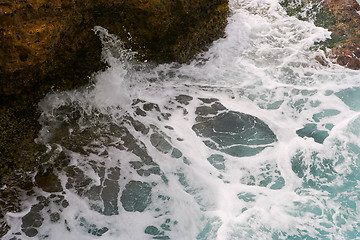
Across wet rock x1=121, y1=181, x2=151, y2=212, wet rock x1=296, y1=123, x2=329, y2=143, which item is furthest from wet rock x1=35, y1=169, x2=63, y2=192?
wet rock x1=296, y1=123, x2=329, y2=143

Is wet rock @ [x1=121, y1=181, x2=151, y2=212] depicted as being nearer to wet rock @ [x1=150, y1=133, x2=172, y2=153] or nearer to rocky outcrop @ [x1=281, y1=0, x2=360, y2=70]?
wet rock @ [x1=150, y1=133, x2=172, y2=153]

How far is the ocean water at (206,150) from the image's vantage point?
5.93 metres

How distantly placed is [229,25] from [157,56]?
254 cm

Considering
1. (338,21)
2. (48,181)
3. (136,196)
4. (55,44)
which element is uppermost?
(55,44)

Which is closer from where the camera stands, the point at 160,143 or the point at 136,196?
the point at 136,196

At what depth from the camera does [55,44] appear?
20.9 ft

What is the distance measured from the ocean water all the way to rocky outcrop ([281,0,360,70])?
42cm

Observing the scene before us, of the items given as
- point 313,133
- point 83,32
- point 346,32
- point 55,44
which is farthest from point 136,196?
point 346,32

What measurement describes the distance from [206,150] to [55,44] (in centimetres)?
375

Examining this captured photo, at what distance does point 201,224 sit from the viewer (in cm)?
588

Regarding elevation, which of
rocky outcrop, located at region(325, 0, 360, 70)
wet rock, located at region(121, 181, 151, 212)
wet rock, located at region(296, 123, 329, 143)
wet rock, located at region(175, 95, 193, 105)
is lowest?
wet rock, located at region(121, 181, 151, 212)

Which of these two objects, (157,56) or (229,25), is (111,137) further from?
(229,25)

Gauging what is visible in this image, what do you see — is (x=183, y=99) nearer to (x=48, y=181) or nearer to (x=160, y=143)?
(x=160, y=143)

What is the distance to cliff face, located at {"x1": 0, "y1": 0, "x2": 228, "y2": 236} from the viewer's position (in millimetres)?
6012
